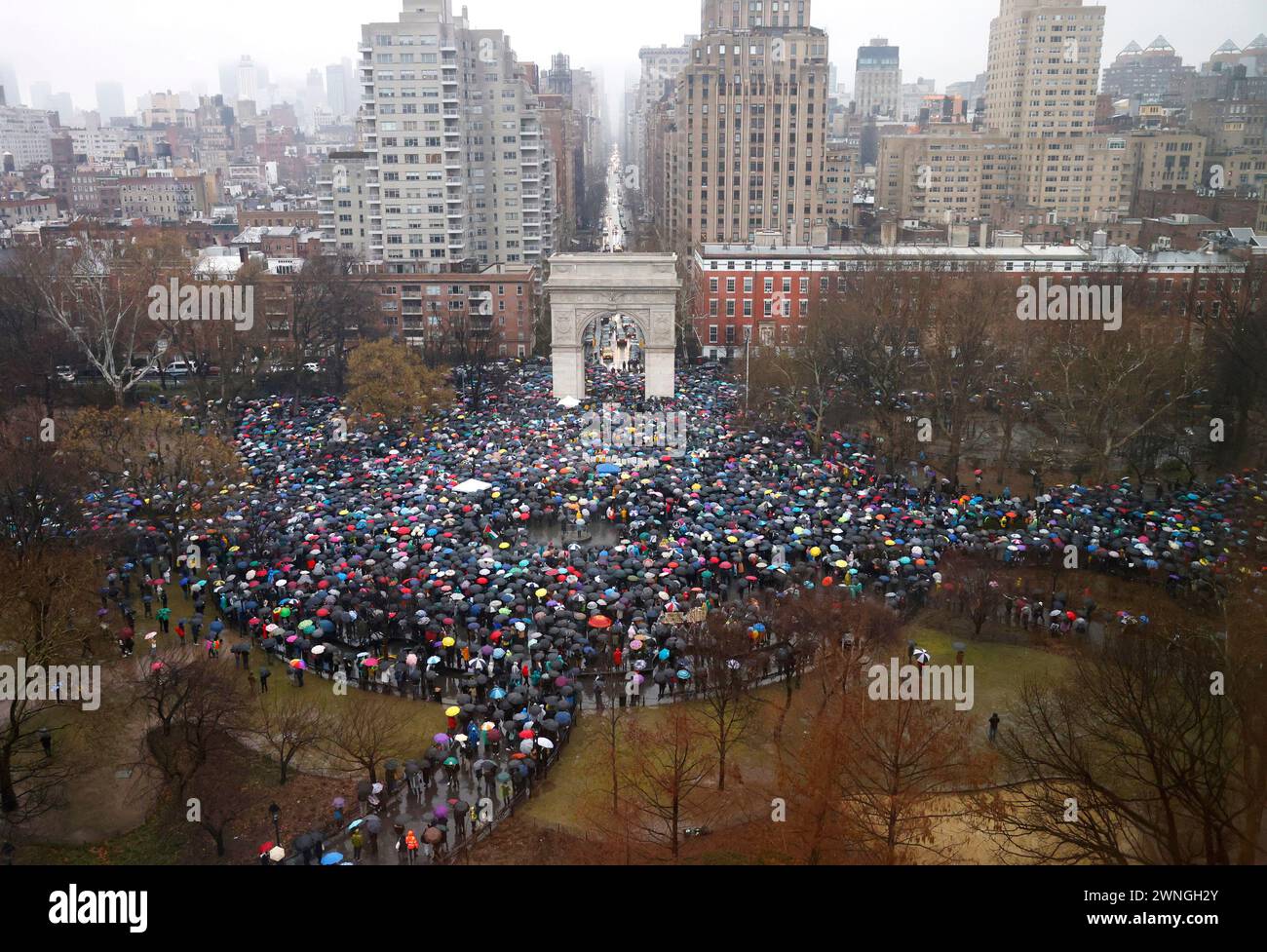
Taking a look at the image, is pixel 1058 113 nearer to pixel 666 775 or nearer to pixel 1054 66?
pixel 1054 66

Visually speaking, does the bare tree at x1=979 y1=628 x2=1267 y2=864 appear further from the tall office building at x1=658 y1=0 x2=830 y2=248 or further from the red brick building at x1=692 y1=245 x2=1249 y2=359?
the tall office building at x1=658 y1=0 x2=830 y2=248

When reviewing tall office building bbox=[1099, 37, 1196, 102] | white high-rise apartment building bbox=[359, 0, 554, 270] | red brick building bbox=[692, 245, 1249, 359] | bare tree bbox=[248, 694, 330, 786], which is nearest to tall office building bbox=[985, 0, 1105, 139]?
tall office building bbox=[1099, 37, 1196, 102]

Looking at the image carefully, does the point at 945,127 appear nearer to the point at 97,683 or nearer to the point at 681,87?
the point at 681,87

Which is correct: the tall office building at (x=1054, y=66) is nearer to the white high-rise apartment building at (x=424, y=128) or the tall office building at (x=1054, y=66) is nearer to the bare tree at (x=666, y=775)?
the white high-rise apartment building at (x=424, y=128)

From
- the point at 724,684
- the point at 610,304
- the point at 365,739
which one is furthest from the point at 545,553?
the point at 610,304

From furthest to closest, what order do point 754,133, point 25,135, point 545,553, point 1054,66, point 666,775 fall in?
point 25,135
point 1054,66
point 754,133
point 545,553
point 666,775

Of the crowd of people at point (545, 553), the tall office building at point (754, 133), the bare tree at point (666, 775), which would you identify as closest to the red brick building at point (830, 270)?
the tall office building at point (754, 133)
